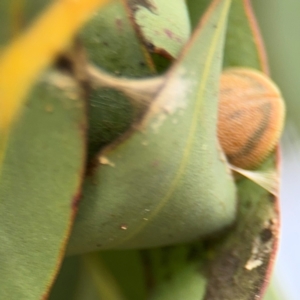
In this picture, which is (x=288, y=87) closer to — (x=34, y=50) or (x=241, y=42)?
(x=241, y=42)

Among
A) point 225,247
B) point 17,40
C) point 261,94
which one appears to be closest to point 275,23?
point 261,94

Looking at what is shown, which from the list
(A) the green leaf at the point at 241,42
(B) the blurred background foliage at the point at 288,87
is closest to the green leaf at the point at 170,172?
(A) the green leaf at the point at 241,42

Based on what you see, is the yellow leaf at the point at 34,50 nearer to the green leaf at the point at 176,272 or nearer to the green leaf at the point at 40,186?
the green leaf at the point at 40,186

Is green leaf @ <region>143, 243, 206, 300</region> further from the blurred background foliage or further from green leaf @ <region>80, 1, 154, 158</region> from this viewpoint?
A: the blurred background foliage

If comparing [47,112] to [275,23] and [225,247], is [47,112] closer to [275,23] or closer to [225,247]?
[225,247]

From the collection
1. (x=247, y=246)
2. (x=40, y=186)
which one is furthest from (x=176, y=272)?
(x=40, y=186)

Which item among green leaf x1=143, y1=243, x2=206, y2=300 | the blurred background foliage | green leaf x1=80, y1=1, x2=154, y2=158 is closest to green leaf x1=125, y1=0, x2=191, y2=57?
green leaf x1=80, y1=1, x2=154, y2=158
